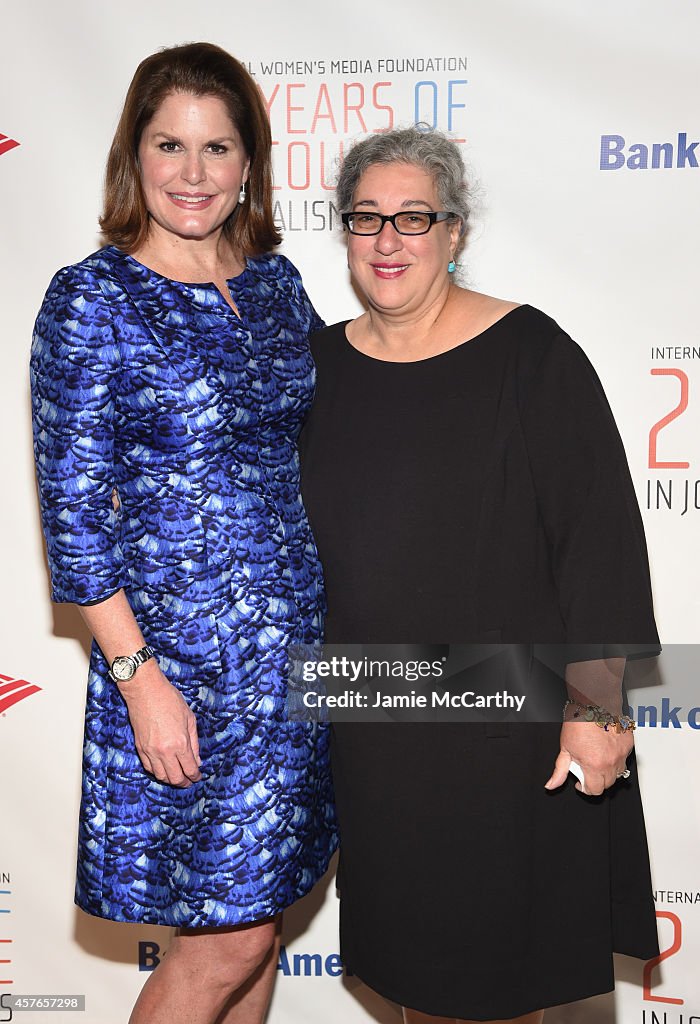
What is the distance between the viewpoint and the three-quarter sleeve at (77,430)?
4.47 feet

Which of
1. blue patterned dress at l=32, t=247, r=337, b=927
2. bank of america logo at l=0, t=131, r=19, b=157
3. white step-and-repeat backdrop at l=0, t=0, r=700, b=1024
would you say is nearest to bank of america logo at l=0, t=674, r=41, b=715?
white step-and-repeat backdrop at l=0, t=0, r=700, b=1024

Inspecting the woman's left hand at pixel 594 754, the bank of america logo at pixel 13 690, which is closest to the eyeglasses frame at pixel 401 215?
the woman's left hand at pixel 594 754

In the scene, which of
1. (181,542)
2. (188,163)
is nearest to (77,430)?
(181,542)

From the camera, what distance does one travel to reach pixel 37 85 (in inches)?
83.4

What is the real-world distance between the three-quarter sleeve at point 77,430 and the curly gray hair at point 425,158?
1.81ft

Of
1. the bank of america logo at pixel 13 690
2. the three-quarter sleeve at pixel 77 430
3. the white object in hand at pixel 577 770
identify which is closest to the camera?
Answer: the three-quarter sleeve at pixel 77 430

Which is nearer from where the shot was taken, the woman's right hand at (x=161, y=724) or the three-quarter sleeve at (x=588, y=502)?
the woman's right hand at (x=161, y=724)

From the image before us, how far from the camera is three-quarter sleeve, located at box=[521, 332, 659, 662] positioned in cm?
156

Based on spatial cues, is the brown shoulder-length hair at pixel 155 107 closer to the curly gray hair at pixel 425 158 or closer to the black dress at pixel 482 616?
the curly gray hair at pixel 425 158

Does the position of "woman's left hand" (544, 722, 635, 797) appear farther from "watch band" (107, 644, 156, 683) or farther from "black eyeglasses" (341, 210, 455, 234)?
"black eyeglasses" (341, 210, 455, 234)

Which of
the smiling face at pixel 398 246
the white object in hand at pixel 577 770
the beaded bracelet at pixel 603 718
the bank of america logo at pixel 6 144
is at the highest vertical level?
the bank of america logo at pixel 6 144

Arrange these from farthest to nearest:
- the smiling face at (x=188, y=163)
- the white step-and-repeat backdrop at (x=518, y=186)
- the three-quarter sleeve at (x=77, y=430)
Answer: the white step-and-repeat backdrop at (x=518, y=186) → the smiling face at (x=188, y=163) → the three-quarter sleeve at (x=77, y=430)

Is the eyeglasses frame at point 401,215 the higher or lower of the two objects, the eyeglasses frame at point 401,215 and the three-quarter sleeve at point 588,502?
the higher

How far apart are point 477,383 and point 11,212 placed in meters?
1.16
